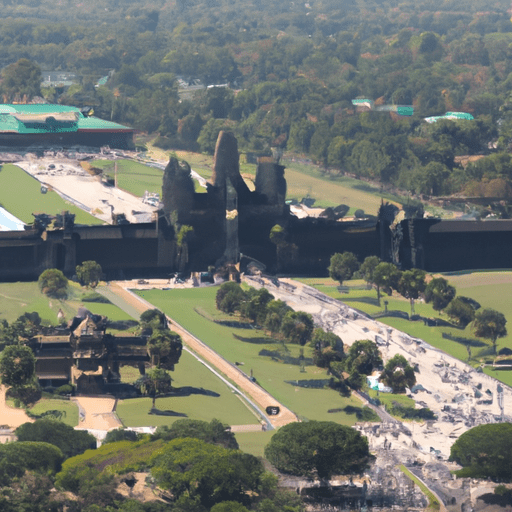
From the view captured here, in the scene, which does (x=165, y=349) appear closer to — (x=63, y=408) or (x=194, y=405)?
(x=194, y=405)

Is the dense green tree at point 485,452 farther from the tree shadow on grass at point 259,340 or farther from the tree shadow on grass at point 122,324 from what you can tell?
the tree shadow on grass at point 122,324

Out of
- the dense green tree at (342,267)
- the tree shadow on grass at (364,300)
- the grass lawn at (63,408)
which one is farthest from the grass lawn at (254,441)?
the dense green tree at (342,267)

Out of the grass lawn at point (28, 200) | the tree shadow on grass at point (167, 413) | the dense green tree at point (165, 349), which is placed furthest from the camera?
the grass lawn at point (28, 200)

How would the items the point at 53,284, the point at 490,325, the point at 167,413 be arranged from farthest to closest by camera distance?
the point at 53,284 < the point at 490,325 < the point at 167,413

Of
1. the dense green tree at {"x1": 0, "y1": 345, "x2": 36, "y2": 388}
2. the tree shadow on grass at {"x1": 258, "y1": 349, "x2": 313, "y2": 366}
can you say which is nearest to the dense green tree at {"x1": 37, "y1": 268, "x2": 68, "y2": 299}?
the tree shadow on grass at {"x1": 258, "y1": 349, "x2": 313, "y2": 366}

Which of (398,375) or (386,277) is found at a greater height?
(386,277)

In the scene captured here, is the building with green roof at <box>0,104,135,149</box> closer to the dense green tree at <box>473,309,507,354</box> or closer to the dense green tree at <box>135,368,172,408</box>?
the dense green tree at <box>473,309,507,354</box>

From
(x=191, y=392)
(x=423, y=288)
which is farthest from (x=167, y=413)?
(x=423, y=288)

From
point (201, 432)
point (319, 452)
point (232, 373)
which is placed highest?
point (201, 432)
